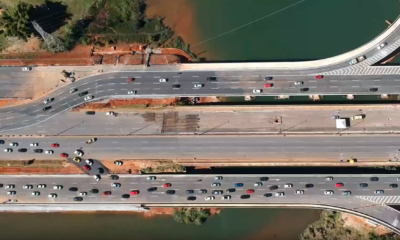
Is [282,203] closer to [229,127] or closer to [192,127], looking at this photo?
[229,127]

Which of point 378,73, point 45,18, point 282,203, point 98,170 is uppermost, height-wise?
point 45,18

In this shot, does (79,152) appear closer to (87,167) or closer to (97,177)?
(87,167)

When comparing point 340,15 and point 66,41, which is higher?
point 340,15

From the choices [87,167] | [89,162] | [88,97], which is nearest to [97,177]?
[87,167]

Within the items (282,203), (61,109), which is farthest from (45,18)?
(282,203)

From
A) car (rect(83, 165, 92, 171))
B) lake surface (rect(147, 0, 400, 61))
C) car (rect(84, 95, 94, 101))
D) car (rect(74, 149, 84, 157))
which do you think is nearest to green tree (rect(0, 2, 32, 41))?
car (rect(84, 95, 94, 101))

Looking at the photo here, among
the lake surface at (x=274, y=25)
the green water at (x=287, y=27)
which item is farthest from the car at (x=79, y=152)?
the green water at (x=287, y=27)

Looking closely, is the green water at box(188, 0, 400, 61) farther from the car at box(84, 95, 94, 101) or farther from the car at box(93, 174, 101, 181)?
the car at box(93, 174, 101, 181)

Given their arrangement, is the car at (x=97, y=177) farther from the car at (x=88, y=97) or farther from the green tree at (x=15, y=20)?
the green tree at (x=15, y=20)
